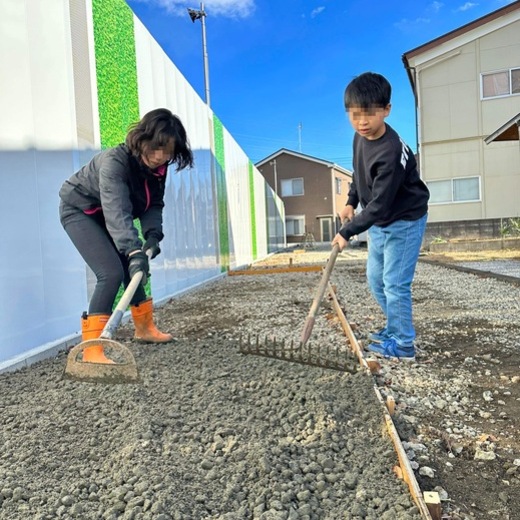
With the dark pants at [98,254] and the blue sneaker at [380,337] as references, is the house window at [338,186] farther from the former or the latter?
the dark pants at [98,254]

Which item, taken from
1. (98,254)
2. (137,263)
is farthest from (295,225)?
(137,263)

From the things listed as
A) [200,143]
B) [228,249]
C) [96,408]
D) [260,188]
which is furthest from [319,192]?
[96,408]

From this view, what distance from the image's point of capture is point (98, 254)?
2.60 m

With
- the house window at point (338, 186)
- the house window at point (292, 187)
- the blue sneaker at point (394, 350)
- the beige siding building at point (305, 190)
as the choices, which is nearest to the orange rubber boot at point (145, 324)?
the blue sneaker at point (394, 350)

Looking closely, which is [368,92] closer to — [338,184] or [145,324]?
[145,324]

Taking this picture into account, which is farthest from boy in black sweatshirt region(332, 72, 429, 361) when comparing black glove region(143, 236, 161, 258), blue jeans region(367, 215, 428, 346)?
black glove region(143, 236, 161, 258)

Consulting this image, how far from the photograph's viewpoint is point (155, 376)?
235cm

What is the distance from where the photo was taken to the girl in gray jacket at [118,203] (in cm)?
238

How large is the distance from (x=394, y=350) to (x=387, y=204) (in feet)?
3.18

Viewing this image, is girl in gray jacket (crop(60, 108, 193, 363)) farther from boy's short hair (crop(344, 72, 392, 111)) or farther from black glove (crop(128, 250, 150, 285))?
boy's short hair (crop(344, 72, 392, 111))

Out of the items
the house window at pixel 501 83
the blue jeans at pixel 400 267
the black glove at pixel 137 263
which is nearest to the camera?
the black glove at pixel 137 263

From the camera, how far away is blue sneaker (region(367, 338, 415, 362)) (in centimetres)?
295

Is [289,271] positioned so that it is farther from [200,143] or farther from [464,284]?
[464,284]

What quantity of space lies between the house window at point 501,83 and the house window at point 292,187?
1948 cm
